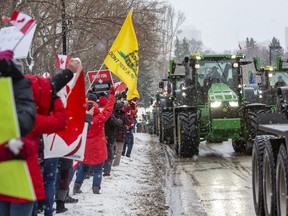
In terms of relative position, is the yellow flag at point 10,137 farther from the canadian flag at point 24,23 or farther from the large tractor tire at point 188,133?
the large tractor tire at point 188,133

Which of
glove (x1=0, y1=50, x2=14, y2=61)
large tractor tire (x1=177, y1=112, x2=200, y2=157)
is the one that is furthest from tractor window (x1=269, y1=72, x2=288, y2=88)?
glove (x1=0, y1=50, x2=14, y2=61)

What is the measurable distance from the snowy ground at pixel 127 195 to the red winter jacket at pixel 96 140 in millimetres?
594

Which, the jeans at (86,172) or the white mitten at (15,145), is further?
the jeans at (86,172)

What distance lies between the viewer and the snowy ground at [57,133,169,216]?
8.63 meters

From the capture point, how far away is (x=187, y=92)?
1825cm

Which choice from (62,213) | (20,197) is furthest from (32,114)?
(62,213)

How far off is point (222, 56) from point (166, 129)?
5.36 metres

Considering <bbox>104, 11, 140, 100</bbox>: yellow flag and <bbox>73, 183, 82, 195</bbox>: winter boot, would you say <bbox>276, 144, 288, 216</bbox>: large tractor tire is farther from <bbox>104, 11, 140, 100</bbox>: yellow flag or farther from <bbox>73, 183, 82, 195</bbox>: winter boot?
<bbox>104, 11, 140, 100</bbox>: yellow flag

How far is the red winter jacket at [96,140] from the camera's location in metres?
9.63

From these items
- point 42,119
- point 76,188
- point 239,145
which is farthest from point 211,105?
point 42,119

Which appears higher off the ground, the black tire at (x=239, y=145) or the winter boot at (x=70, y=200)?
the winter boot at (x=70, y=200)

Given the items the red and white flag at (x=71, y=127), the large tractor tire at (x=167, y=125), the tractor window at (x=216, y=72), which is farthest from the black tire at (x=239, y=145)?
the red and white flag at (x=71, y=127)

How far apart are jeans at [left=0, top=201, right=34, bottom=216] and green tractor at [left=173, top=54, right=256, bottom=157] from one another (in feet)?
40.7

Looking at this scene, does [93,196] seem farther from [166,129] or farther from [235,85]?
[166,129]
